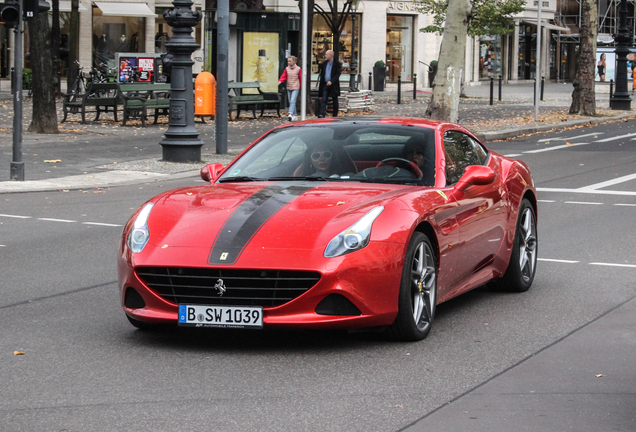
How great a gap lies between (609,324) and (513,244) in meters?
1.21

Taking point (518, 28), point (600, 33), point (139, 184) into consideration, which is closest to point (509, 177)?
point (139, 184)

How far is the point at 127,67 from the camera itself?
32.8m

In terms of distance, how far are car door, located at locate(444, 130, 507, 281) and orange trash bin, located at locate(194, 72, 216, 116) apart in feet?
45.8

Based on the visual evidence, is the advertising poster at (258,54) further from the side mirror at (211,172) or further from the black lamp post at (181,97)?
the side mirror at (211,172)

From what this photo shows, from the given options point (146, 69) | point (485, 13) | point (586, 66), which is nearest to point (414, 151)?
point (146, 69)

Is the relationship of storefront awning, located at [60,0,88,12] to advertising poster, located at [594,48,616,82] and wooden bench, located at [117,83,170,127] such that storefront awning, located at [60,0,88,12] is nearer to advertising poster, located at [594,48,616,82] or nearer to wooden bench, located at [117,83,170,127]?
wooden bench, located at [117,83,170,127]

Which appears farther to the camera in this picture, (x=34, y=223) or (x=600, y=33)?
(x=600, y=33)

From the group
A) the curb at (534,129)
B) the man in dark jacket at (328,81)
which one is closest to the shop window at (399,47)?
the curb at (534,129)

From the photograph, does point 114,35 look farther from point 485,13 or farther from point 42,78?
point 42,78

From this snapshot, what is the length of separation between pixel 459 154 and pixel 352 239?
198 cm

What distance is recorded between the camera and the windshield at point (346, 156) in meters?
6.93

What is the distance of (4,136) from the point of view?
23.1 meters

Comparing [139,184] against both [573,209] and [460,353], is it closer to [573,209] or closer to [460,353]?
[573,209]

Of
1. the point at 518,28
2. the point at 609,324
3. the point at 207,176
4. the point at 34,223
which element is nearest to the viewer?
the point at 609,324
